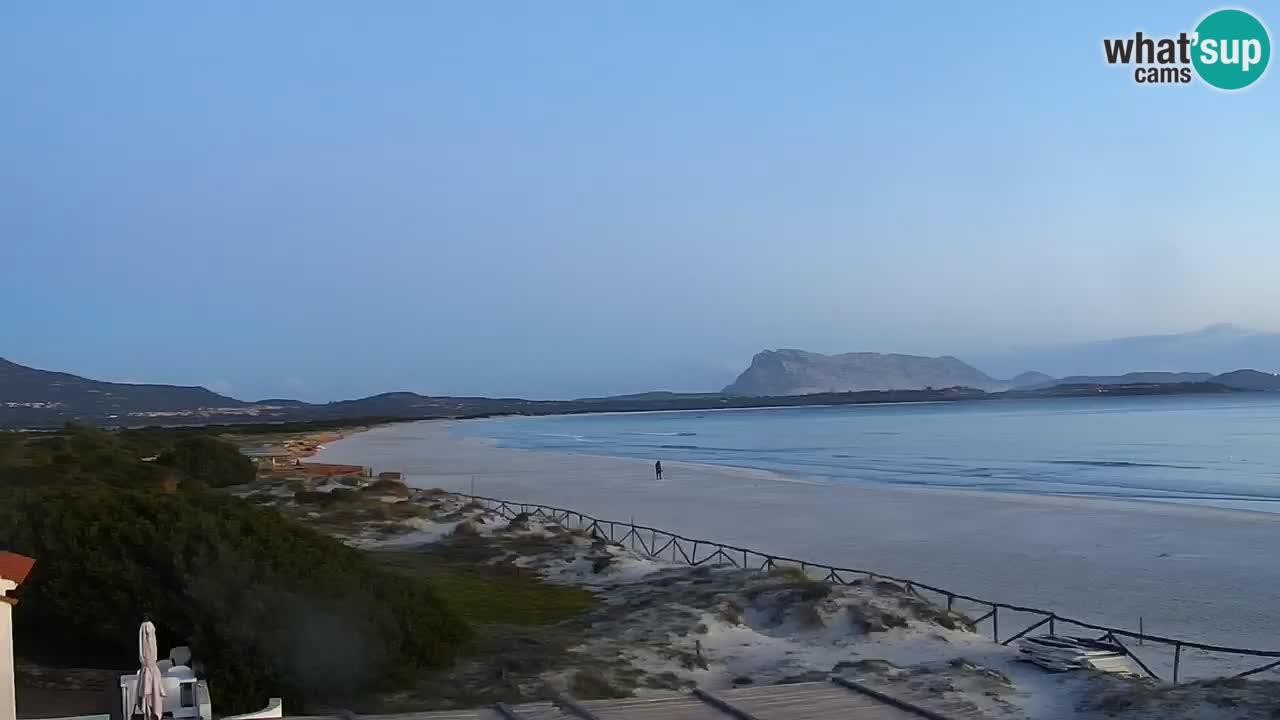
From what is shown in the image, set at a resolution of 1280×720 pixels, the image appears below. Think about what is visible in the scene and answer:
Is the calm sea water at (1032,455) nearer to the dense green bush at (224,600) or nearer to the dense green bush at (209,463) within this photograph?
the dense green bush at (209,463)

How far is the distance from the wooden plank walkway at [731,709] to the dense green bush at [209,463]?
105 ft

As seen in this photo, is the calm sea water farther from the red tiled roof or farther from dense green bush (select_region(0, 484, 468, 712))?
the red tiled roof

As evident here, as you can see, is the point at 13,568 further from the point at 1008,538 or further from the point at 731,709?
the point at 1008,538

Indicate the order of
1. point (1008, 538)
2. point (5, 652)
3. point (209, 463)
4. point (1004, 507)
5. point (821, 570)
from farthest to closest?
point (209, 463)
point (1004, 507)
point (1008, 538)
point (821, 570)
point (5, 652)

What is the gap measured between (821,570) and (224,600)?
1268cm

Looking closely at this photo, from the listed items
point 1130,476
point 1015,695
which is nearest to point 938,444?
point 1130,476

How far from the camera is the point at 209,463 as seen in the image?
129 feet

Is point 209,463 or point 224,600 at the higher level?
point 209,463

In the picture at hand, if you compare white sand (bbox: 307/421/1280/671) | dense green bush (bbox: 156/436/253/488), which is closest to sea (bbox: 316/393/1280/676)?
white sand (bbox: 307/421/1280/671)

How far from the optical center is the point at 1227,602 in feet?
61.3

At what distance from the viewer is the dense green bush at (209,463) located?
38594mm

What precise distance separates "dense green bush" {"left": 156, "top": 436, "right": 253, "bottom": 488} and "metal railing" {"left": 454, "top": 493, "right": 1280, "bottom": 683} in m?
9.74

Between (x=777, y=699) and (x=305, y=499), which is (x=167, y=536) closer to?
(x=777, y=699)

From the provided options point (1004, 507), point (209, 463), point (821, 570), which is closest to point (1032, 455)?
point (1004, 507)
